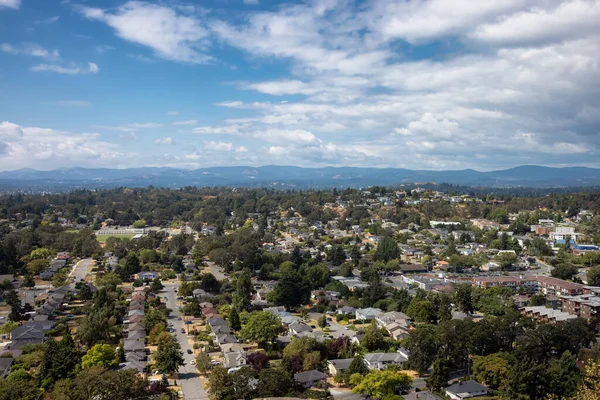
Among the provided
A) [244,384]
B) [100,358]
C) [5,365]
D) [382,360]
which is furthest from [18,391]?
[382,360]

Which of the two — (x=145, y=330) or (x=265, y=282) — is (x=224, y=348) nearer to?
(x=145, y=330)

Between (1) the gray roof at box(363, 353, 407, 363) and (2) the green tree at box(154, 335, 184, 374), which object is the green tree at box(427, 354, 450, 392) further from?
(2) the green tree at box(154, 335, 184, 374)

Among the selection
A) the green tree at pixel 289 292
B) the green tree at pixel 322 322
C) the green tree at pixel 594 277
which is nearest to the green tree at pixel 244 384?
the green tree at pixel 322 322

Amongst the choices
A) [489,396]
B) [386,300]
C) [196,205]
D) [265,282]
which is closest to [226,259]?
[265,282]

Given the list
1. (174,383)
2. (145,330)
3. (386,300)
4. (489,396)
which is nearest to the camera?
(489,396)

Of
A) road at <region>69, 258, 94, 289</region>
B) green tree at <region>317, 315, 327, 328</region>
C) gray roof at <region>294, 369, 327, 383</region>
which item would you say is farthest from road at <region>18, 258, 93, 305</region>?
gray roof at <region>294, 369, 327, 383</region>
